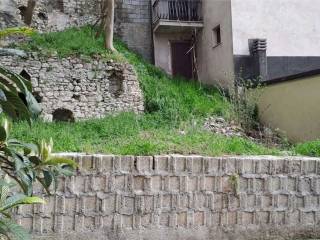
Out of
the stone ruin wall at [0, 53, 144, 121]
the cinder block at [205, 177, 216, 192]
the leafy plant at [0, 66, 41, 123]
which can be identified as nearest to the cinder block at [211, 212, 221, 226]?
the cinder block at [205, 177, 216, 192]

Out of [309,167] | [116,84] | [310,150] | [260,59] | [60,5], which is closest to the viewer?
[309,167]

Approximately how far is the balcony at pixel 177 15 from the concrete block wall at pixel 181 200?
34.0 ft

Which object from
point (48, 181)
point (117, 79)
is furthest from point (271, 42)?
point (48, 181)

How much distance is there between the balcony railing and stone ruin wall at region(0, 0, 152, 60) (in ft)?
2.63

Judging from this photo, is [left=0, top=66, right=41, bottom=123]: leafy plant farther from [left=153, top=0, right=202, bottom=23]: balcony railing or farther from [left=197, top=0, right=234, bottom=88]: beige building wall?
[left=153, top=0, right=202, bottom=23]: balcony railing

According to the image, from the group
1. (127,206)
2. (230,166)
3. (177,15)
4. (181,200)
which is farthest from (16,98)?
(177,15)

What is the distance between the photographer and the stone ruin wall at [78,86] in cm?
1121

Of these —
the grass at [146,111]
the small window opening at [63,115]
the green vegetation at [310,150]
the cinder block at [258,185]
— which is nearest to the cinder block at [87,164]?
the grass at [146,111]

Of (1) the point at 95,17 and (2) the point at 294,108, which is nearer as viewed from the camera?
(2) the point at 294,108

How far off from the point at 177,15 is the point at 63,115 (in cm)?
572

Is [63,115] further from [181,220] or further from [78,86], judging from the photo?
[181,220]

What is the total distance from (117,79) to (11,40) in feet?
10.5

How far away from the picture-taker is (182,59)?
15.9 m

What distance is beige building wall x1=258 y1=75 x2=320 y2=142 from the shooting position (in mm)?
9531
